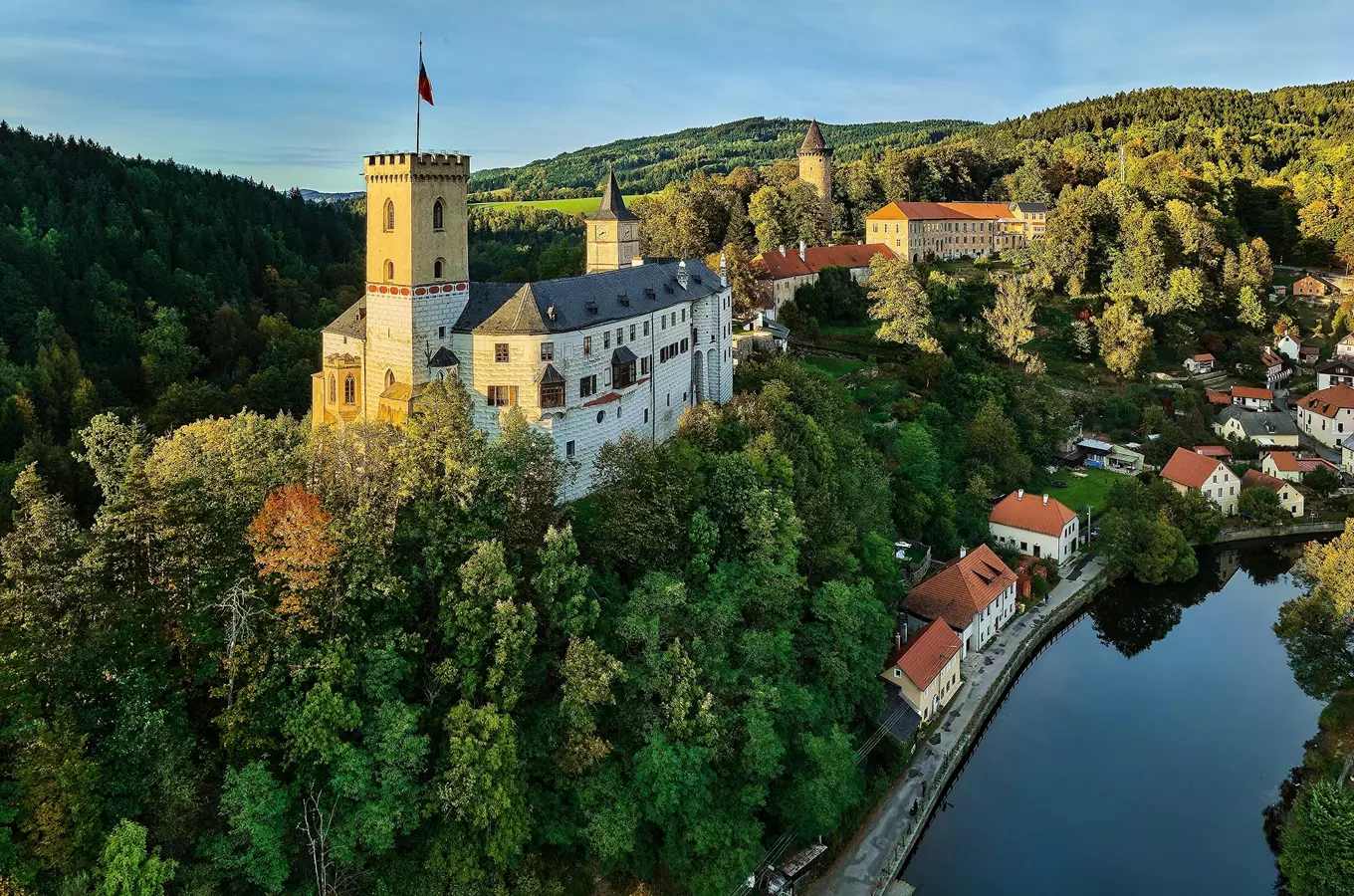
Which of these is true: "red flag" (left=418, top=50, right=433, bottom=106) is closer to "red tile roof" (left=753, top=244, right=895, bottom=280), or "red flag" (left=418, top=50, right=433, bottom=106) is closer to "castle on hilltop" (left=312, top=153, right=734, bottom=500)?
"castle on hilltop" (left=312, top=153, right=734, bottom=500)

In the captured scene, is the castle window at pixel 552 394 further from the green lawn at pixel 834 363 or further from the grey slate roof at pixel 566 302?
the green lawn at pixel 834 363

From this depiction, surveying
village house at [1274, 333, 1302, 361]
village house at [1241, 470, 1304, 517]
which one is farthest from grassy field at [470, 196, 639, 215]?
village house at [1241, 470, 1304, 517]

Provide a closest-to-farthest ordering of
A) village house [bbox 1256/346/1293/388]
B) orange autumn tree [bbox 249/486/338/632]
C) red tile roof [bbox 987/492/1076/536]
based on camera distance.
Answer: orange autumn tree [bbox 249/486/338/632]
red tile roof [bbox 987/492/1076/536]
village house [bbox 1256/346/1293/388]

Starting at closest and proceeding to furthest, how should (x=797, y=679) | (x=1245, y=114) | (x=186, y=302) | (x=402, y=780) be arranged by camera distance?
(x=402, y=780) → (x=797, y=679) → (x=186, y=302) → (x=1245, y=114)

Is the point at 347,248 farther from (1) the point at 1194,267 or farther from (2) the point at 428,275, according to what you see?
(1) the point at 1194,267

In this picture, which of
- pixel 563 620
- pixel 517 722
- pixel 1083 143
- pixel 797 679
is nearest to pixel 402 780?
pixel 517 722

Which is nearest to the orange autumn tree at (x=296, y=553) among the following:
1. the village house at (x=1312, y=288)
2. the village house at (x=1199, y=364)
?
the village house at (x=1199, y=364)
